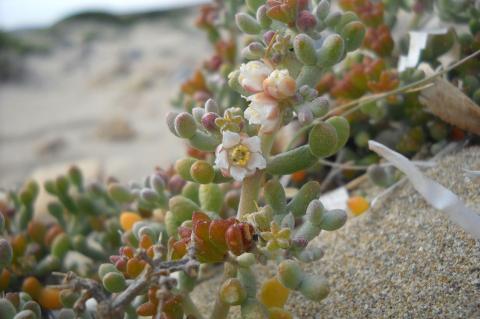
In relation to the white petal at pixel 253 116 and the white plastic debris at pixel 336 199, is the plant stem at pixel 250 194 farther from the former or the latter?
the white plastic debris at pixel 336 199

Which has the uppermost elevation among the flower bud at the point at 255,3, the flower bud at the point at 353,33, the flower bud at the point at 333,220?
the flower bud at the point at 255,3

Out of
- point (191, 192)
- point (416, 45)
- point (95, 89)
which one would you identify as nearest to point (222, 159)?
point (191, 192)

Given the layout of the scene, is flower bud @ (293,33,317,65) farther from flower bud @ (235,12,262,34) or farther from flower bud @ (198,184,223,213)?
flower bud @ (198,184,223,213)

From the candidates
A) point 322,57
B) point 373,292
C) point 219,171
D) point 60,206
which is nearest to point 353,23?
point 322,57

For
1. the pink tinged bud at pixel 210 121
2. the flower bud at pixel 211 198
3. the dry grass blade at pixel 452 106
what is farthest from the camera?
the dry grass blade at pixel 452 106

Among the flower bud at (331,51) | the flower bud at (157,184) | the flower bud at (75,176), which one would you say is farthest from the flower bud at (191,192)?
the flower bud at (75,176)

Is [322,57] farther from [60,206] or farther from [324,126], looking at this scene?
[60,206]

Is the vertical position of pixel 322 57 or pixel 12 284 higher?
pixel 322 57
